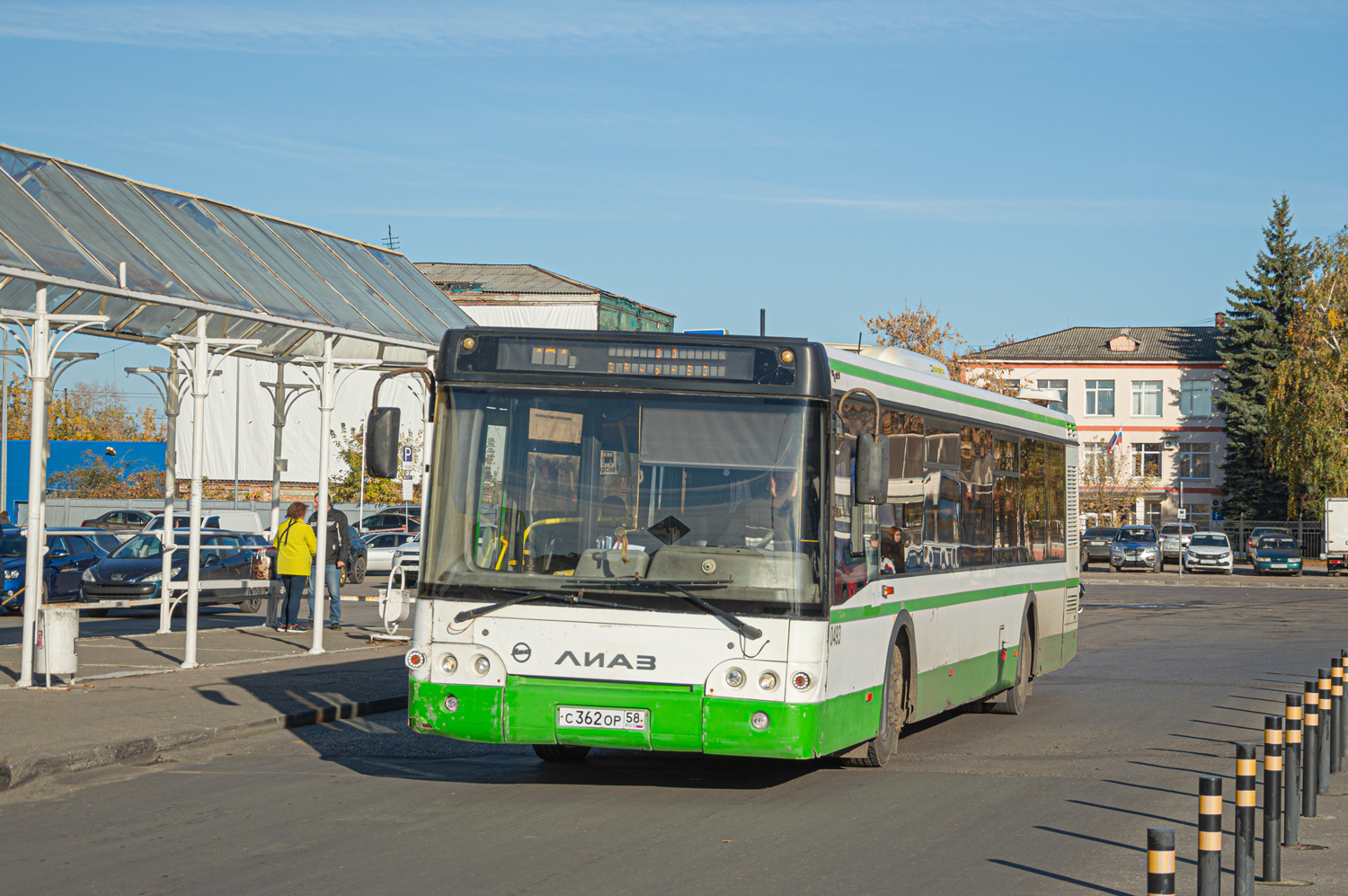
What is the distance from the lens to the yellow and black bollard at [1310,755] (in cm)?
914

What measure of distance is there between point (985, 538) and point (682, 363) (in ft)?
16.0

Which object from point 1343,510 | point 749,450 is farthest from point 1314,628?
point 1343,510

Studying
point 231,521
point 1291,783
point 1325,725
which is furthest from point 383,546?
point 1291,783

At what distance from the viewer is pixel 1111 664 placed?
20.6 m

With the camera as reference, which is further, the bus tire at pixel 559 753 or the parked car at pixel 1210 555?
the parked car at pixel 1210 555

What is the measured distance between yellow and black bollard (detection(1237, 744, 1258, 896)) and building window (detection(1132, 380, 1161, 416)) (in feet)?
289

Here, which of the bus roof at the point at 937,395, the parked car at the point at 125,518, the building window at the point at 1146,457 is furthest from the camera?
the building window at the point at 1146,457

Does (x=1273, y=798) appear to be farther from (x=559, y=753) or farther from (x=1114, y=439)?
(x=1114, y=439)

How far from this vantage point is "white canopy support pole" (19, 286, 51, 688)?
46.6ft

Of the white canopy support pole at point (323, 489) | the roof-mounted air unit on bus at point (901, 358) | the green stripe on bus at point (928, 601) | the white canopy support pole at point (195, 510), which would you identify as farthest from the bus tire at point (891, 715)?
the white canopy support pole at point (323, 489)

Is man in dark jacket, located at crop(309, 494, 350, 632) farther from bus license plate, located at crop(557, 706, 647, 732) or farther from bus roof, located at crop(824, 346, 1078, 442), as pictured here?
bus license plate, located at crop(557, 706, 647, 732)

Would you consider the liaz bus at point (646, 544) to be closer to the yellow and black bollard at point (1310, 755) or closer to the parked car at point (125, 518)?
the yellow and black bollard at point (1310, 755)

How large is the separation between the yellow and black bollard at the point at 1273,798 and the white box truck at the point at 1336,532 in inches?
2016

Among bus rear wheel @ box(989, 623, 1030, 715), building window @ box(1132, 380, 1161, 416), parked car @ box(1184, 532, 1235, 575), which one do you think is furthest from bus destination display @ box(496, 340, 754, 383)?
building window @ box(1132, 380, 1161, 416)
